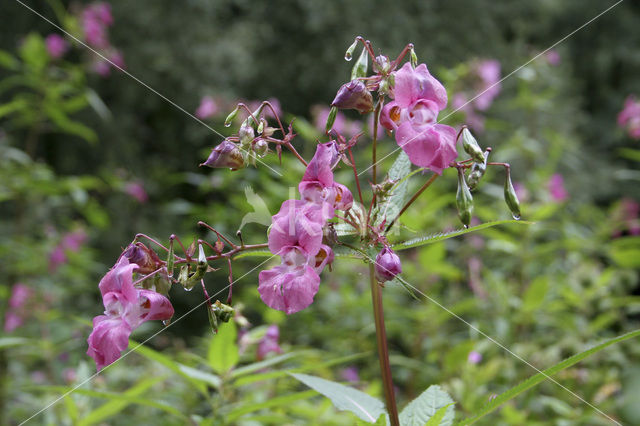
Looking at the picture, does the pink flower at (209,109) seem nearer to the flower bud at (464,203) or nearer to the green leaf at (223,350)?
the green leaf at (223,350)

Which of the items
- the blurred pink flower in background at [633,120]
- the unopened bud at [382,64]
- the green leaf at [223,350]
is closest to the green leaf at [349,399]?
the green leaf at [223,350]

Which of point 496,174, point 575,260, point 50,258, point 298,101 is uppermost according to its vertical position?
point 298,101

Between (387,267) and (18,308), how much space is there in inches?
77.0

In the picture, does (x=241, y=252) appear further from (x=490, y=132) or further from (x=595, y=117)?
(x=595, y=117)

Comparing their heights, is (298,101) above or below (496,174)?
above

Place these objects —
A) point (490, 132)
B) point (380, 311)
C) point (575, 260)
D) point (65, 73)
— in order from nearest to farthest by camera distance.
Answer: point (380, 311) < point (575, 260) < point (65, 73) < point (490, 132)

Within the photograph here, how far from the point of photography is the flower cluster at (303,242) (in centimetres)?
47

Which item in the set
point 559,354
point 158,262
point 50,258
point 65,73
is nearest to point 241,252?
point 158,262

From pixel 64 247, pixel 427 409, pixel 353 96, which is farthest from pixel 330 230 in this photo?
pixel 64 247

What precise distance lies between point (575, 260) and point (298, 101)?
2.67 metres

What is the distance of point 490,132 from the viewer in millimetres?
3811

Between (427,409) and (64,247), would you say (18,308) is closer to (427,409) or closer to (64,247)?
(64,247)

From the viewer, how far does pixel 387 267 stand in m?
0.49

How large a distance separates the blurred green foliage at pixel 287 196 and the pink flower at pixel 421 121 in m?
0.11
